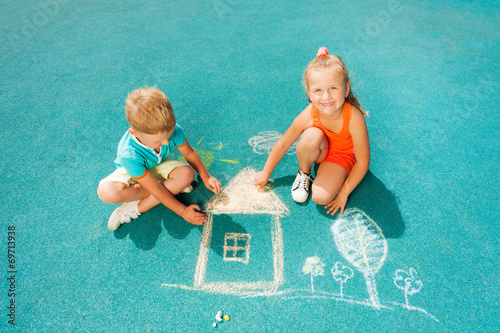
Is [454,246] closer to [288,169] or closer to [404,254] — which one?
[404,254]

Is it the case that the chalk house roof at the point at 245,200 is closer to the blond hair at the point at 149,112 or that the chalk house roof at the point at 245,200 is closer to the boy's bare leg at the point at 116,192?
the boy's bare leg at the point at 116,192

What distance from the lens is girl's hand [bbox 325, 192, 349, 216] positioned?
168 centimetres

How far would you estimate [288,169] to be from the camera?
1.95 metres

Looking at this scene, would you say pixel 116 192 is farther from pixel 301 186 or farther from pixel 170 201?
pixel 301 186

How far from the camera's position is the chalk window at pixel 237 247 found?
1550 millimetres

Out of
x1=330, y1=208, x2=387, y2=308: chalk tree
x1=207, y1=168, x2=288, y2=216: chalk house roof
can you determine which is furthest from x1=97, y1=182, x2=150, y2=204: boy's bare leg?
x1=330, y1=208, x2=387, y2=308: chalk tree

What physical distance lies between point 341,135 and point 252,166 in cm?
64

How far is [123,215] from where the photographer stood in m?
1.69

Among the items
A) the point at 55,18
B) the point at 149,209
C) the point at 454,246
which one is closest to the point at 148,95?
the point at 149,209

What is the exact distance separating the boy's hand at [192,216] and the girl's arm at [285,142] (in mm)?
413

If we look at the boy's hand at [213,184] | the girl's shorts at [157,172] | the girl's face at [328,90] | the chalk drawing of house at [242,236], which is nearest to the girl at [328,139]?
the girl's face at [328,90]

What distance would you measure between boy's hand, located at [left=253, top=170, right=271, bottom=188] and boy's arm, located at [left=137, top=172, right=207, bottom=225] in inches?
15.5

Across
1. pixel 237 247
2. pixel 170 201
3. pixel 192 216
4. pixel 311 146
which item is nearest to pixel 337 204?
pixel 311 146

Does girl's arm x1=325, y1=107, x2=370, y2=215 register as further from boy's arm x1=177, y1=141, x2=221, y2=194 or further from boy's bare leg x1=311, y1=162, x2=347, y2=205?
boy's arm x1=177, y1=141, x2=221, y2=194
